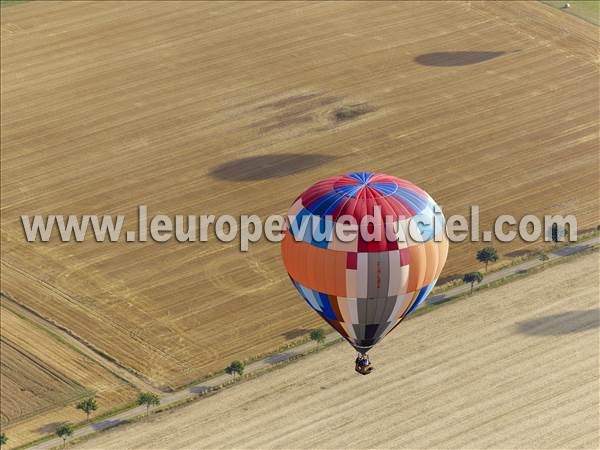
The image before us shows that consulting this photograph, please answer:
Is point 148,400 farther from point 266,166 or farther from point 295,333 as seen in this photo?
point 266,166

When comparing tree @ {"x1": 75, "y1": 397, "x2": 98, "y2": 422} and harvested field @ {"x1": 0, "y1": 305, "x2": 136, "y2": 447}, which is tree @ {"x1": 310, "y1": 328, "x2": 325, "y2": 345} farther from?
tree @ {"x1": 75, "y1": 397, "x2": 98, "y2": 422}

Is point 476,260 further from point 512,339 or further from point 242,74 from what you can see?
point 242,74

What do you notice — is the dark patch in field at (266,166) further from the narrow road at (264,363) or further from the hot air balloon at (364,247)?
the hot air balloon at (364,247)

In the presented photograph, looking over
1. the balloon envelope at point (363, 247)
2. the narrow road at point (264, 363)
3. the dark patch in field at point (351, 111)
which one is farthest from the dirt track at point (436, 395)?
the dark patch in field at point (351, 111)

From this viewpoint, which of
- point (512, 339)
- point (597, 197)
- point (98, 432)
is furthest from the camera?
point (597, 197)

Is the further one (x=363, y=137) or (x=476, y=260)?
(x=363, y=137)

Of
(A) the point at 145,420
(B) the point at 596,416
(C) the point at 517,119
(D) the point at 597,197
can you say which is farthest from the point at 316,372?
(C) the point at 517,119
